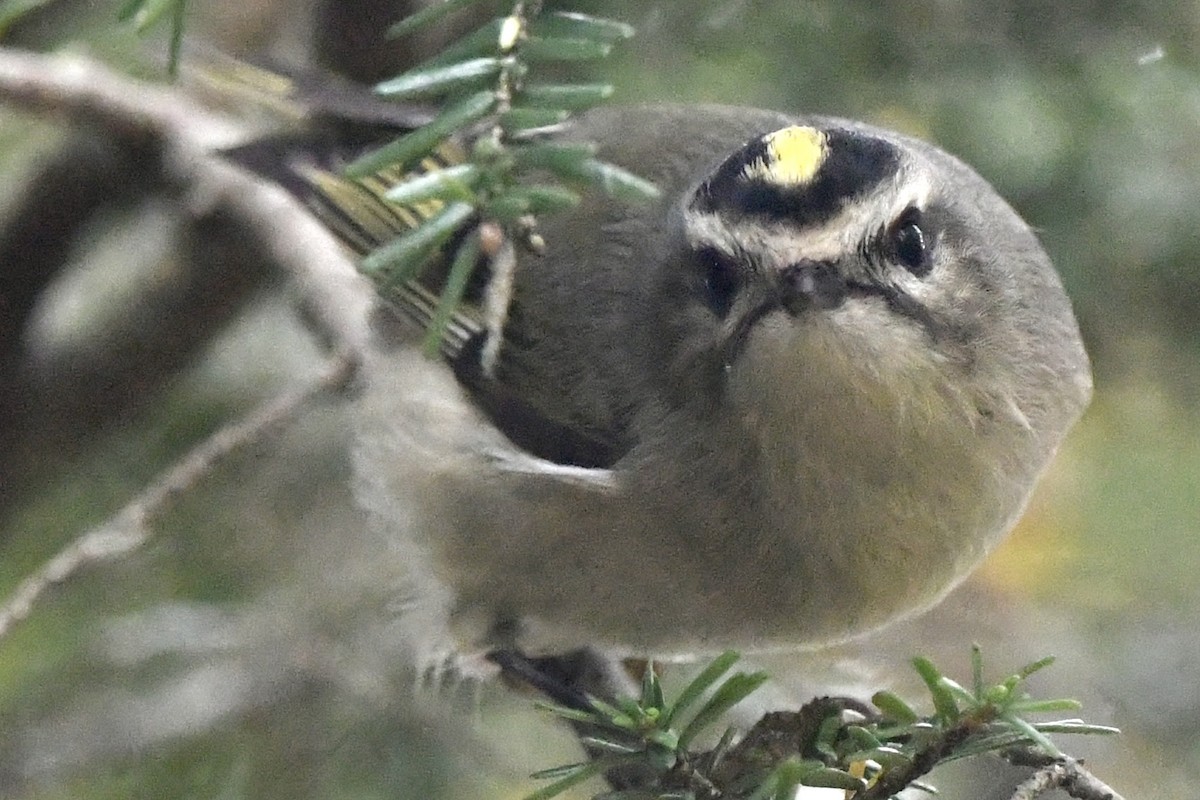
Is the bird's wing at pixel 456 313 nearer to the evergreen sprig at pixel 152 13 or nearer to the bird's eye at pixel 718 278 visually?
the bird's eye at pixel 718 278

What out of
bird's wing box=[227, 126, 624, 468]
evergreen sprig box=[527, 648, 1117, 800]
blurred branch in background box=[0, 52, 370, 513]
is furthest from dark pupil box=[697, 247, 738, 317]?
blurred branch in background box=[0, 52, 370, 513]

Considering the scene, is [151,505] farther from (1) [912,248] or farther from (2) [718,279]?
(1) [912,248]

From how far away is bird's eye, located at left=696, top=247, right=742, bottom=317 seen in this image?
131cm

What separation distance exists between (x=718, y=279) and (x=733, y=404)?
0.44 ft

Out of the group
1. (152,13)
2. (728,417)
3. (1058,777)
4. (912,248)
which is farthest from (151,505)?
(1058,777)

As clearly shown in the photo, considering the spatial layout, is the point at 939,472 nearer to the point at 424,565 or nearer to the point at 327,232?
→ the point at 424,565

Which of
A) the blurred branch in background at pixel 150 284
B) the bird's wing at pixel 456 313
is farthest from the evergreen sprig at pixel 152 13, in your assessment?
the blurred branch in background at pixel 150 284

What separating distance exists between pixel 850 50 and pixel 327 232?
0.69 m

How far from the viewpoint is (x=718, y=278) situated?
4.40 feet

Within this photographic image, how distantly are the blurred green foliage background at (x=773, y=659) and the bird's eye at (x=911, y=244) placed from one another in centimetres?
44

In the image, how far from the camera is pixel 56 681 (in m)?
1.75

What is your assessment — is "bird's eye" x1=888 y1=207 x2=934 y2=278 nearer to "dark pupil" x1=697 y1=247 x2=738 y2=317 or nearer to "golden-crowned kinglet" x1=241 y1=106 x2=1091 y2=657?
"golden-crowned kinglet" x1=241 y1=106 x2=1091 y2=657

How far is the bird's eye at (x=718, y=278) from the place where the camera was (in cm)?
131

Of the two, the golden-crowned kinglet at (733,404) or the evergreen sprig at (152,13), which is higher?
the evergreen sprig at (152,13)
